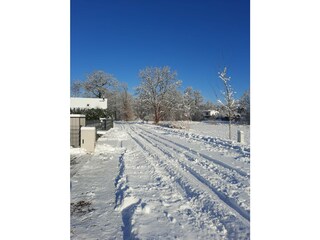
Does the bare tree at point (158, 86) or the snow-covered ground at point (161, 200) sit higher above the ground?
the bare tree at point (158, 86)

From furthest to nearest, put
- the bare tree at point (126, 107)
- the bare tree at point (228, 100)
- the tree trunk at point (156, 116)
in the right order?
the bare tree at point (126, 107) → the tree trunk at point (156, 116) → the bare tree at point (228, 100)

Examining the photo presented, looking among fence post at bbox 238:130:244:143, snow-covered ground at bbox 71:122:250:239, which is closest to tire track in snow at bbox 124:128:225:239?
snow-covered ground at bbox 71:122:250:239

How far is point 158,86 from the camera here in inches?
706

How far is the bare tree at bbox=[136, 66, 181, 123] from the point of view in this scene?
57.4ft

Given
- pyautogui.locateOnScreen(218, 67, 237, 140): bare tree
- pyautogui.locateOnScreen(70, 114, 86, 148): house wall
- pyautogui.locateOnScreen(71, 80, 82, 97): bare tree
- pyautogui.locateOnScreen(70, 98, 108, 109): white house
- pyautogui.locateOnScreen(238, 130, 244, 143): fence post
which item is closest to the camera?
pyautogui.locateOnScreen(71, 80, 82, 97): bare tree

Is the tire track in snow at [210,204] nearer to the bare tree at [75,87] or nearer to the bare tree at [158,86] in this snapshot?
the bare tree at [75,87]

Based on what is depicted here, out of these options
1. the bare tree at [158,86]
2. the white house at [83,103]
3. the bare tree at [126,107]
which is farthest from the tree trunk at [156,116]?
the white house at [83,103]

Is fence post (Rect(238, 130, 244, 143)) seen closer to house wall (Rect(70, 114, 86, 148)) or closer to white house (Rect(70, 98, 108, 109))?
house wall (Rect(70, 114, 86, 148))

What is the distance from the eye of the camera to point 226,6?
224 centimetres

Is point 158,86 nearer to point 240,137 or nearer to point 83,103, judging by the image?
point 83,103

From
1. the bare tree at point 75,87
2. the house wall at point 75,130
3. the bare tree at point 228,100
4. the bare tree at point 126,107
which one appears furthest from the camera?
the bare tree at point 126,107

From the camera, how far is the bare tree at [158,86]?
17484 mm

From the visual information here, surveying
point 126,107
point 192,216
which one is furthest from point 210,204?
point 126,107

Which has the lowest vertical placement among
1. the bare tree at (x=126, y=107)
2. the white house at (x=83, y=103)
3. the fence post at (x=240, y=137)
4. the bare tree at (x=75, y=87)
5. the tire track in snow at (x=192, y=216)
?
the tire track in snow at (x=192, y=216)
